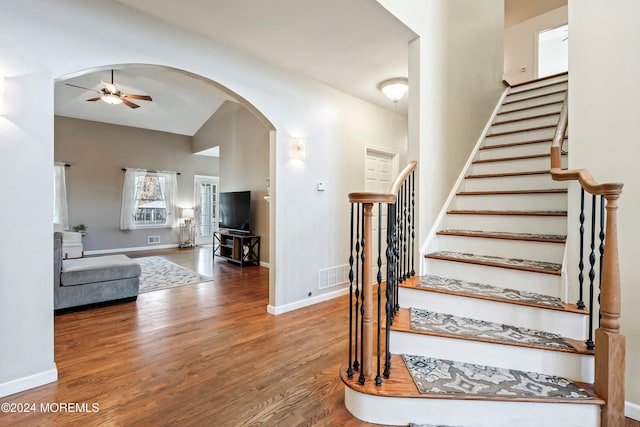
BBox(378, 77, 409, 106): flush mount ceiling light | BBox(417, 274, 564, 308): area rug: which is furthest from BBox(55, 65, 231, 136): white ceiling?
BBox(417, 274, 564, 308): area rug

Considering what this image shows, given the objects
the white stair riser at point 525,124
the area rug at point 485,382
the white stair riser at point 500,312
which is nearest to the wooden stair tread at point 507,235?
the white stair riser at point 500,312

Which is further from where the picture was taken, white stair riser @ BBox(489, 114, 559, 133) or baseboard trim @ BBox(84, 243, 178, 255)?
baseboard trim @ BBox(84, 243, 178, 255)

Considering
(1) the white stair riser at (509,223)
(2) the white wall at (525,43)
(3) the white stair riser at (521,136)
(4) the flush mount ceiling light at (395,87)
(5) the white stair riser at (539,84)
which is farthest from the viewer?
(2) the white wall at (525,43)

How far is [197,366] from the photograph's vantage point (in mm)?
2340

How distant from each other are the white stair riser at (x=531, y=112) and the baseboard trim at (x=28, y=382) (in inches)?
210

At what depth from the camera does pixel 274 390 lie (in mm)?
2043

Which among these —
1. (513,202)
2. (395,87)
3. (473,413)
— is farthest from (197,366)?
(395,87)

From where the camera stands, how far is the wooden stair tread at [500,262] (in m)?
A: 2.17

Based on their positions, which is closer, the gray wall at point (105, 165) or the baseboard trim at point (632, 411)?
the baseboard trim at point (632, 411)

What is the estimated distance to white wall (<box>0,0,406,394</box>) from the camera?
1.96 m

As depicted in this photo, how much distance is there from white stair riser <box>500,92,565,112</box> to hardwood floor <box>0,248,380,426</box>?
356cm

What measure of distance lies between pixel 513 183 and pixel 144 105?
7837mm

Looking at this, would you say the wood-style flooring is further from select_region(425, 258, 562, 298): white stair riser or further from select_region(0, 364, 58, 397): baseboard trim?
select_region(425, 258, 562, 298): white stair riser

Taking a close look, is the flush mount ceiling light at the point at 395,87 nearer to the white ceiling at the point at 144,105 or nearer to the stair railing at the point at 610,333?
the stair railing at the point at 610,333
